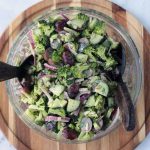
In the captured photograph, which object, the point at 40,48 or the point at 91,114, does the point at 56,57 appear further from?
the point at 91,114

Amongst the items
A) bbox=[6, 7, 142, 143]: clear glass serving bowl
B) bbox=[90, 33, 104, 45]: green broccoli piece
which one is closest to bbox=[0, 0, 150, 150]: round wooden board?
bbox=[6, 7, 142, 143]: clear glass serving bowl

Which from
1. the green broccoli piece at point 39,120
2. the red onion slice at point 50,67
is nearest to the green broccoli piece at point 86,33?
the red onion slice at point 50,67

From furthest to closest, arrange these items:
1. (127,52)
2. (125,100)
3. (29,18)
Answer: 1. (29,18)
2. (127,52)
3. (125,100)

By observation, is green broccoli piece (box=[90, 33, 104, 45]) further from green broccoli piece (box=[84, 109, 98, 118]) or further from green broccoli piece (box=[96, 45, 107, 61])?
green broccoli piece (box=[84, 109, 98, 118])

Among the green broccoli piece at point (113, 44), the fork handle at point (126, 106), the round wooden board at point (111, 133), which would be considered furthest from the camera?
the round wooden board at point (111, 133)

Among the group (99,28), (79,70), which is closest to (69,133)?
(79,70)

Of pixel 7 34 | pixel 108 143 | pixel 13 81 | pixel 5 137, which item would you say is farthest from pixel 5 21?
pixel 108 143

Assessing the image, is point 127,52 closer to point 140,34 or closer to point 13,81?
point 140,34

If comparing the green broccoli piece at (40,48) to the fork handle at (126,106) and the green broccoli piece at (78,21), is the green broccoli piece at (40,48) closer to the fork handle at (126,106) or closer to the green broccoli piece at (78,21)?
the green broccoli piece at (78,21)
